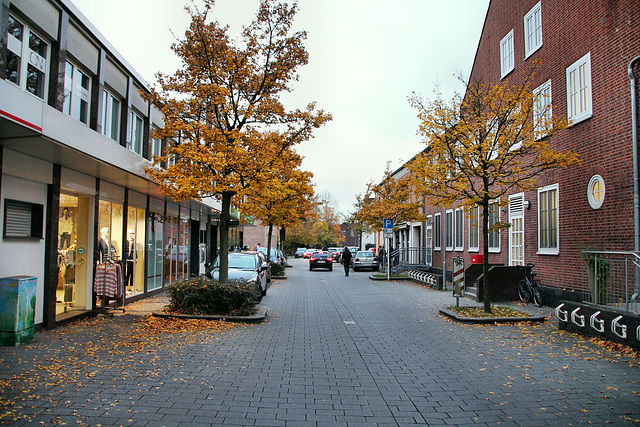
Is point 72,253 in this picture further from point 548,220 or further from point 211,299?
point 548,220

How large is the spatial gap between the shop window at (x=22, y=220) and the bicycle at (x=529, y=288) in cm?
1249

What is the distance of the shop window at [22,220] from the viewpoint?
7984 millimetres

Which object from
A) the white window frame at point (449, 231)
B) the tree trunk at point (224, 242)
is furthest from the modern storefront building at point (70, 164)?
the white window frame at point (449, 231)

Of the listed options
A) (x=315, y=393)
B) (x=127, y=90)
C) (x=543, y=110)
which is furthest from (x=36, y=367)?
(x=543, y=110)

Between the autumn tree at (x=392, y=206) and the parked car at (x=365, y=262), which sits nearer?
the autumn tree at (x=392, y=206)

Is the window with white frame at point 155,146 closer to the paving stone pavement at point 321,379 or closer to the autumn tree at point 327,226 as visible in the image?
the paving stone pavement at point 321,379

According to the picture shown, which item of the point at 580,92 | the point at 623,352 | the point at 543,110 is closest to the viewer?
the point at 623,352

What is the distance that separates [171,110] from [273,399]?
8708 mm

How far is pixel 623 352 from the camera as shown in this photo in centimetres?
731

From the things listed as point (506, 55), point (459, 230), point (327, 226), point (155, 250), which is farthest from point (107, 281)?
point (327, 226)

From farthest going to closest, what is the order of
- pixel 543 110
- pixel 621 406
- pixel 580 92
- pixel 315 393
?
pixel 580 92
pixel 543 110
pixel 315 393
pixel 621 406

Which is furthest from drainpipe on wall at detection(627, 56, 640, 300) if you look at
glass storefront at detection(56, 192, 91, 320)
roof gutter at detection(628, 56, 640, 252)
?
glass storefront at detection(56, 192, 91, 320)

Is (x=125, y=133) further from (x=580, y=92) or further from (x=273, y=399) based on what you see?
(x=580, y=92)

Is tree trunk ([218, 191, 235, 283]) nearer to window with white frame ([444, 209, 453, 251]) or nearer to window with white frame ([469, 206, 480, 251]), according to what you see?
window with white frame ([469, 206, 480, 251])
